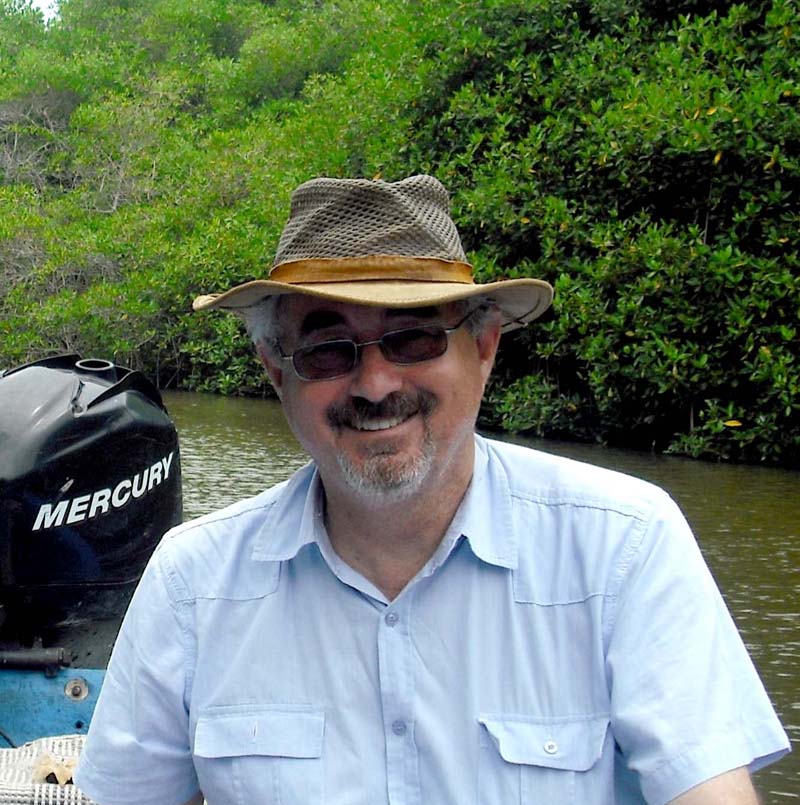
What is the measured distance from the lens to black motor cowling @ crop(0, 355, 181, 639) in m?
3.02

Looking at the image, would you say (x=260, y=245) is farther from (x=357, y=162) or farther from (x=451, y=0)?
(x=451, y=0)

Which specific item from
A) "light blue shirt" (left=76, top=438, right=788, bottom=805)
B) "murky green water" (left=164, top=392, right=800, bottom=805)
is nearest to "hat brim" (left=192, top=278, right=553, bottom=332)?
"light blue shirt" (left=76, top=438, right=788, bottom=805)

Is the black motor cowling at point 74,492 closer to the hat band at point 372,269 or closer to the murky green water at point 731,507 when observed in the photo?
the hat band at point 372,269

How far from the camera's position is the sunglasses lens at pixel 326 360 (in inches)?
69.6

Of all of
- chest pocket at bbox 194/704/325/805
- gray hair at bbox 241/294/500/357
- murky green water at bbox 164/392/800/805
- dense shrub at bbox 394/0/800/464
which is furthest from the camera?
dense shrub at bbox 394/0/800/464

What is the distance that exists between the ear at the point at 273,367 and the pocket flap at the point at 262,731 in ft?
1.53

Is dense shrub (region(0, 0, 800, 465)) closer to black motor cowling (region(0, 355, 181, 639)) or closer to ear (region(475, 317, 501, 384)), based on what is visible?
black motor cowling (region(0, 355, 181, 639))

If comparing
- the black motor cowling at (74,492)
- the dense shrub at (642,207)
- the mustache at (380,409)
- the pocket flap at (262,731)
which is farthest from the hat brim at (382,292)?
the dense shrub at (642,207)

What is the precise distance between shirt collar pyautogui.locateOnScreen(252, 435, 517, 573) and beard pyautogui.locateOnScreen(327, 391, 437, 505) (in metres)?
0.08

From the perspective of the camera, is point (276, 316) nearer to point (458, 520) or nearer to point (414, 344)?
point (414, 344)

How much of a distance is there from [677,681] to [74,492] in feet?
6.28

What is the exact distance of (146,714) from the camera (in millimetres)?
1725

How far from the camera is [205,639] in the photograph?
1715mm

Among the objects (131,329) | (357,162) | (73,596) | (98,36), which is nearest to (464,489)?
(73,596)
